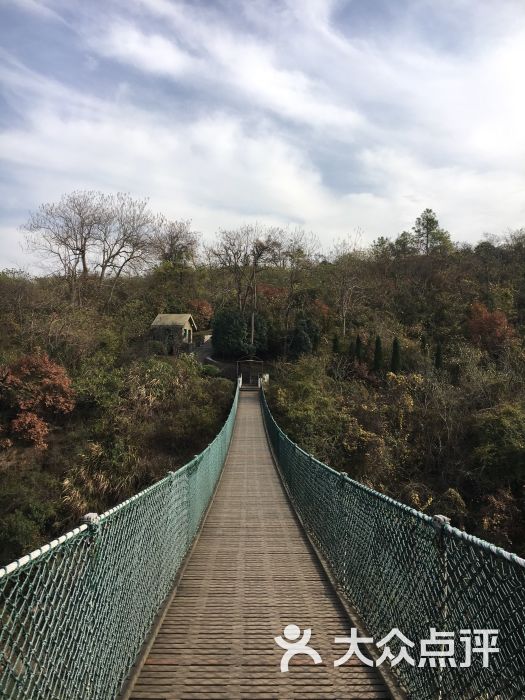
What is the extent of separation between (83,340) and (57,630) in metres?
19.6

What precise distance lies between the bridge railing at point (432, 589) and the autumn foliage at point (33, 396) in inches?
545

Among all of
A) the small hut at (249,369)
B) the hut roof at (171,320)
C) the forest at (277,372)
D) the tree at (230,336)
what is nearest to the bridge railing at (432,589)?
the forest at (277,372)

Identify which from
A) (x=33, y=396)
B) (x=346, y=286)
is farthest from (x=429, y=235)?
(x=33, y=396)

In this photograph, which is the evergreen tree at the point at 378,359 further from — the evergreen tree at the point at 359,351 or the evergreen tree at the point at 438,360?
the evergreen tree at the point at 438,360

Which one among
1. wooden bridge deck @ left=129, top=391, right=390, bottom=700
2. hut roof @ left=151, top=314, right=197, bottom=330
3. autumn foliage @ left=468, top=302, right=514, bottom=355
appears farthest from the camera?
hut roof @ left=151, top=314, right=197, bottom=330

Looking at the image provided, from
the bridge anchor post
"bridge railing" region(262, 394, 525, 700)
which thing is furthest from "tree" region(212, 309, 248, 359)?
the bridge anchor post

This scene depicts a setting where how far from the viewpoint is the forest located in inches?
550

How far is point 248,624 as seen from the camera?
10.6 ft

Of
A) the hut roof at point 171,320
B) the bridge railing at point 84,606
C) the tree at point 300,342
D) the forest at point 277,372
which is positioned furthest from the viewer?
the hut roof at point 171,320

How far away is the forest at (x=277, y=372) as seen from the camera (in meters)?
14.0

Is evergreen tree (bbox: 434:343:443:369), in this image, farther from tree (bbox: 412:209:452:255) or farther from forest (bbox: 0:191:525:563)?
tree (bbox: 412:209:452:255)

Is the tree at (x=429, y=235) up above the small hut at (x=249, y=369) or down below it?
above

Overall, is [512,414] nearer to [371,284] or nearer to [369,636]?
[369,636]

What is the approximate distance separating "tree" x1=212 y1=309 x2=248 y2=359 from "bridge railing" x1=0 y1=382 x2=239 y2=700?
2327 centimetres
